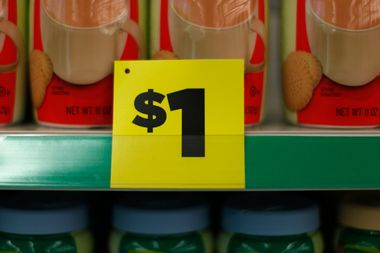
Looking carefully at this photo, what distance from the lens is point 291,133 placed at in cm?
58

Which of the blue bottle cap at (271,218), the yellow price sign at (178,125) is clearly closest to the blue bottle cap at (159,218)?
the blue bottle cap at (271,218)

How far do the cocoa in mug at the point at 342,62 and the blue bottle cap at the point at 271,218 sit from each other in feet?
0.41

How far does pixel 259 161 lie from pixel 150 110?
5.2 inches

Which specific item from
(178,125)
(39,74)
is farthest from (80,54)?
(178,125)

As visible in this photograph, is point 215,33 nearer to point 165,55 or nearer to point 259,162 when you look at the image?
point 165,55

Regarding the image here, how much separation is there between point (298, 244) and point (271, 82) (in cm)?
39

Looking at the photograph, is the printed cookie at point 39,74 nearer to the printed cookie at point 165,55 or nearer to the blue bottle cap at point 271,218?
the printed cookie at point 165,55

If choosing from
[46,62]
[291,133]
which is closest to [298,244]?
[291,133]

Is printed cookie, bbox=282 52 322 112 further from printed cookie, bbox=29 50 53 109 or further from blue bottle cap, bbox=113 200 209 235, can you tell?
printed cookie, bbox=29 50 53 109

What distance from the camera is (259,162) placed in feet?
1.84

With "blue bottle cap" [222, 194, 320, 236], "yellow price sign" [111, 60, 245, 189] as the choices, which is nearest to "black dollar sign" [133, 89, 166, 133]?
"yellow price sign" [111, 60, 245, 189]

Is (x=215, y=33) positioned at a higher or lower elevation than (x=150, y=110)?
higher

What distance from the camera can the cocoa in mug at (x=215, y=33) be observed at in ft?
2.20

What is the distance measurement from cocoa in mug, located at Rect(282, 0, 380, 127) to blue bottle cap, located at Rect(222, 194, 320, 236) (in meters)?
0.12
